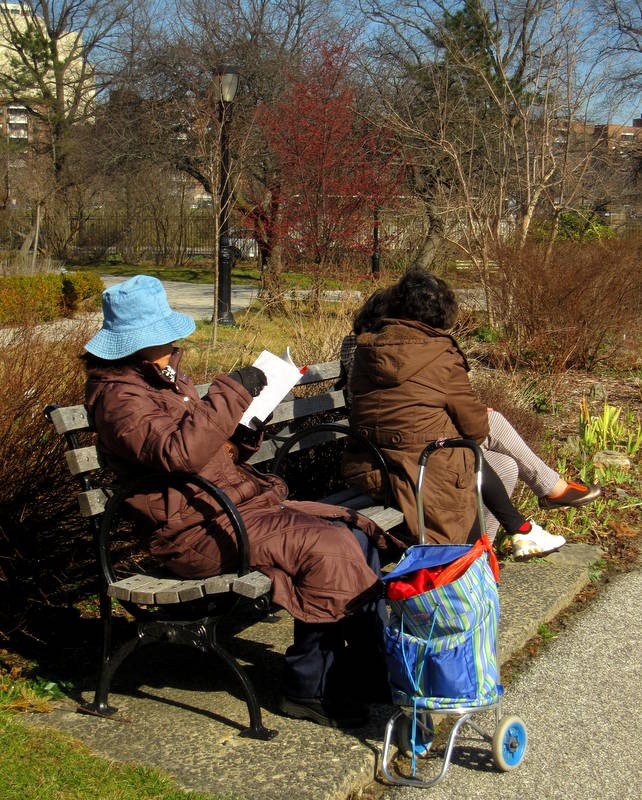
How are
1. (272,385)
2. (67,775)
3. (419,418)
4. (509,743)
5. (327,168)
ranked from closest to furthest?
(67,775), (509,743), (272,385), (419,418), (327,168)

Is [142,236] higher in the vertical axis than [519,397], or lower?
higher

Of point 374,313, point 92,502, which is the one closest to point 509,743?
point 92,502

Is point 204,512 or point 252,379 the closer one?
point 204,512

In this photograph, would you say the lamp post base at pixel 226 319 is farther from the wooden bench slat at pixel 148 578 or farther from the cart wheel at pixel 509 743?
the cart wheel at pixel 509 743

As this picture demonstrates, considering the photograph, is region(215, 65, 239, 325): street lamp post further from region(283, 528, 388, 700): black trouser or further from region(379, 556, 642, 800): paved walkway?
region(283, 528, 388, 700): black trouser

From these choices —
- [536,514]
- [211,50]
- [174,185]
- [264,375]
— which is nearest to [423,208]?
[536,514]

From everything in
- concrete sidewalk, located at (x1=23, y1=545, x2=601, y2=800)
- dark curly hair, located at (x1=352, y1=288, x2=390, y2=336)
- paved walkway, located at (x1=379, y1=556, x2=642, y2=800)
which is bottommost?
paved walkway, located at (x1=379, y1=556, x2=642, y2=800)

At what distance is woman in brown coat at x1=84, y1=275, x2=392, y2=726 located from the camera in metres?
3.01

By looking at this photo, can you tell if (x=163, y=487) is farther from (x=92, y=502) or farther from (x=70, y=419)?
(x=70, y=419)

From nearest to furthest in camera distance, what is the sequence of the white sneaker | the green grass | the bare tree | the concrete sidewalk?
the green grass → the concrete sidewalk → the white sneaker → the bare tree

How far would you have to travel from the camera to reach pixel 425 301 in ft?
12.8

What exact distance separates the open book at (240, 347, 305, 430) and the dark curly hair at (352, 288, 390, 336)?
25.8 inches

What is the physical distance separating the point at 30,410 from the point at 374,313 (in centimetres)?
152

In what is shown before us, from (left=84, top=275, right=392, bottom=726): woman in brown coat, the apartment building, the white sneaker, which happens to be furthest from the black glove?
the apartment building
